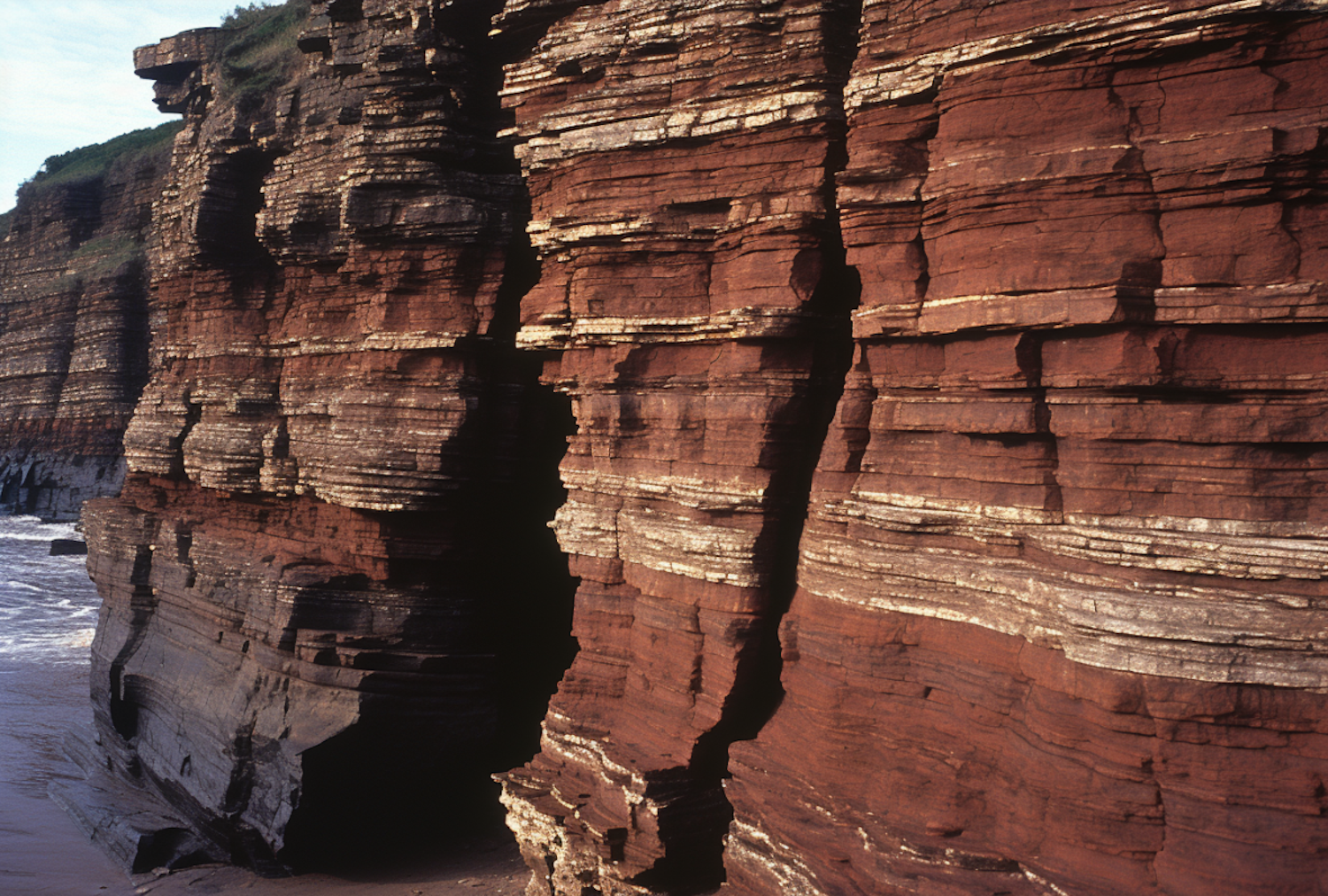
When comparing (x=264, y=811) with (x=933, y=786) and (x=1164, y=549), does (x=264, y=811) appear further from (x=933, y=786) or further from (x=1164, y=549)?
(x=1164, y=549)

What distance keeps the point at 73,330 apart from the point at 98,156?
1350 centimetres

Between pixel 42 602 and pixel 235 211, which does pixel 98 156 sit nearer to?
pixel 42 602

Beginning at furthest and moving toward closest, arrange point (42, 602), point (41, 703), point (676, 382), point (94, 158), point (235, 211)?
point (94, 158) → point (42, 602) → point (41, 703) → point (235, 211) → point (676, 382)

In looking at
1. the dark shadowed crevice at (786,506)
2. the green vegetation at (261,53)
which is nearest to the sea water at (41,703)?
the dark shadowed crevice at (786,506)

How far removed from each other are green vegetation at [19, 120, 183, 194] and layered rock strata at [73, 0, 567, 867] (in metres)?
26.8

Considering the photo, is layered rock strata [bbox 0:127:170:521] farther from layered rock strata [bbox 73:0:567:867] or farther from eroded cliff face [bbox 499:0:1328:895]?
eroded cliff face [bbox 499:0:1328:895]

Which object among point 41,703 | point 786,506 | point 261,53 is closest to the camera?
point 786,506

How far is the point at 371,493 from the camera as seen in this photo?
14.3 metres

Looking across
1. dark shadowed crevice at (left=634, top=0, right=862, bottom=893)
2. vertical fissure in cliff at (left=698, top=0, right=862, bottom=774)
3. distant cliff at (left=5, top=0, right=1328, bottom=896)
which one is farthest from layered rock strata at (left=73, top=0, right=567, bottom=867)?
Result: vertical fissure in cliff at (left=698, top=0, right=862, bottom=774)

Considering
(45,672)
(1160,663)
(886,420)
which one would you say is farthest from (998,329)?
(45,672)

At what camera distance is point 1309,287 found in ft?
20.5

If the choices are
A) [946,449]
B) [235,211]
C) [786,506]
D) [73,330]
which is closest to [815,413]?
[786,506]

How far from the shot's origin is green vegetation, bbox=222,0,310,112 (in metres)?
18.5

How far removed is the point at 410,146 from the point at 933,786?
37.9ft
